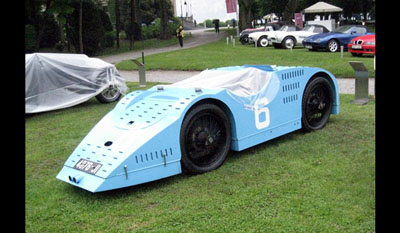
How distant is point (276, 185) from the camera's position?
4.43m

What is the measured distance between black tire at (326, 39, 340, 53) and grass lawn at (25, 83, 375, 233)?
15.1m

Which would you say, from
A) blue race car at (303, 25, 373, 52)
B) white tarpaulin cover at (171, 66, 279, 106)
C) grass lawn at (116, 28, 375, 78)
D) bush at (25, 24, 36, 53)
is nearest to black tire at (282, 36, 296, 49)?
blue race car at (303, 25, 373, 52)

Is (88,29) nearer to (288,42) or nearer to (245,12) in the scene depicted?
(288,42)

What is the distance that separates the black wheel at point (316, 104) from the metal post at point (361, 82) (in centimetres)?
251

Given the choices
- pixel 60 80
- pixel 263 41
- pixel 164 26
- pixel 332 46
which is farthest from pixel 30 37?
pixel 60 80

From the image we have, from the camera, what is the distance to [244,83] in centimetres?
561

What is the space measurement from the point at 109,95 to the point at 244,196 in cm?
729

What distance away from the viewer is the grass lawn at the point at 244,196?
3.63 meters

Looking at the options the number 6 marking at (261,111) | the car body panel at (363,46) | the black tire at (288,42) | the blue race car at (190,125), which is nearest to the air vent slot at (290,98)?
the blue race car at (190,125)

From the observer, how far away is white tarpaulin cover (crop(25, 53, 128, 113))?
30.7 ft

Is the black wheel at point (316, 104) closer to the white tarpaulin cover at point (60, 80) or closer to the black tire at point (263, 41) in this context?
the white tarpaulin cover at point (60, 80)
